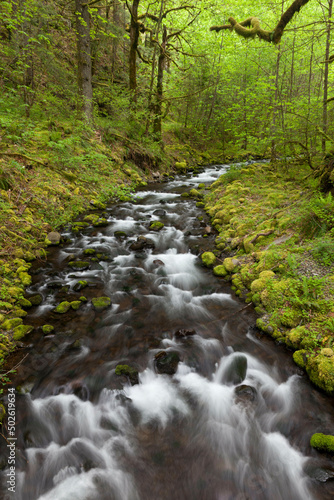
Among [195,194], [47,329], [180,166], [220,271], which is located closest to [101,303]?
[47,329]

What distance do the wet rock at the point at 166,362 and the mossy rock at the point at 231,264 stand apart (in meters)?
2.53

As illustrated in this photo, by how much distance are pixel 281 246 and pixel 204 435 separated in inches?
152

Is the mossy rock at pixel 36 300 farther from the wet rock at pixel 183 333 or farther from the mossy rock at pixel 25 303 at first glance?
the wet rock at pixel 183 333

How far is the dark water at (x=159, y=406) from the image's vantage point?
2.56m

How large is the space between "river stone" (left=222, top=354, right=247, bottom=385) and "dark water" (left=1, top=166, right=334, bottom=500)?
2 centimetres

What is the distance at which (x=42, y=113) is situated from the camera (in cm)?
924

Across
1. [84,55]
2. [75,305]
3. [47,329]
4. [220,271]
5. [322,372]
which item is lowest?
[322,372]

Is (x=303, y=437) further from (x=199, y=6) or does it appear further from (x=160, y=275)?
(x=199, y=6)

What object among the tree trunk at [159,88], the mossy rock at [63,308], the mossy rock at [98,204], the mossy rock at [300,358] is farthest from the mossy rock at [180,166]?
the mossy rock at [300,358]

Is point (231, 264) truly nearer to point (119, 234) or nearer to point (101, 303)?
point (101, 303)

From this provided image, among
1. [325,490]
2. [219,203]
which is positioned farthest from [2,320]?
[219,203]

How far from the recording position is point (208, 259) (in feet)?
20.5

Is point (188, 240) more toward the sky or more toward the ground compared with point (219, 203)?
more toward the ground

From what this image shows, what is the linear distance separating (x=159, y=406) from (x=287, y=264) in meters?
3.35
